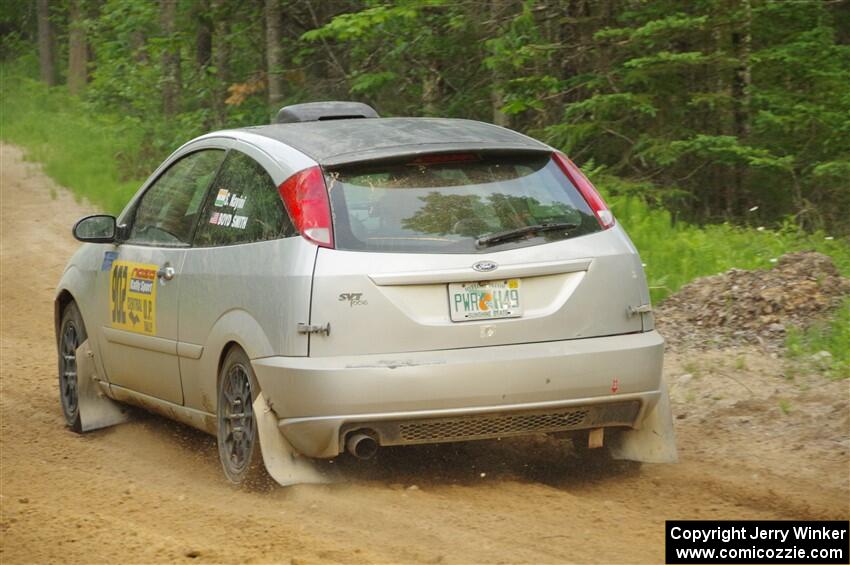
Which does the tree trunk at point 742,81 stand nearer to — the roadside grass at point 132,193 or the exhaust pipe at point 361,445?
the roadside grass at point 132,193

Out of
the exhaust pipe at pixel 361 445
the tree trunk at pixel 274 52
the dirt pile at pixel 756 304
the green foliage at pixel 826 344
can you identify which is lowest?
the exhaust pipe at pixel 361 445

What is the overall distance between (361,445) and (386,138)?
1446 millimetres

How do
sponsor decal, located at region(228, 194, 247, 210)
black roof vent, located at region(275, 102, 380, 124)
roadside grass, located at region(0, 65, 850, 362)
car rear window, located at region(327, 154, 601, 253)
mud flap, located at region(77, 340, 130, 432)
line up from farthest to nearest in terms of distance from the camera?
roadside grass, located at region(0, 65, 850, 362)
mud flap, located at region(77, 340, 130, 432)
black roof vent, located at region(275, 102, 380, 124)
sponsor decal, located at region(228, 194, 247, 210)
car rear window, located at region(327, 154, 601, 253)

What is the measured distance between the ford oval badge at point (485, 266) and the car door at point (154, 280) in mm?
1810

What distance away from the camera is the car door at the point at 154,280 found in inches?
261

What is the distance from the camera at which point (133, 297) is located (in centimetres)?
700

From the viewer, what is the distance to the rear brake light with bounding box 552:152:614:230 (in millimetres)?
5879

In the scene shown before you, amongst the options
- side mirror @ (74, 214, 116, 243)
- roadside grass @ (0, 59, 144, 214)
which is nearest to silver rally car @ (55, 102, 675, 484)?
side mirror @ (74, 214, 116, 243)

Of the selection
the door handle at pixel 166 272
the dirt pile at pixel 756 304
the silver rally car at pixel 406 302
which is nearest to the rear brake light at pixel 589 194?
the silver rally car at pixel 406 302

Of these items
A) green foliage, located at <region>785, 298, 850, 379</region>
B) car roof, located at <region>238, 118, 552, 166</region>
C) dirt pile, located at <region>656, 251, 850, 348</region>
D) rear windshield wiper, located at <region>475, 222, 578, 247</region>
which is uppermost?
car roof, located at <region>238, 118, 552, 166</region>

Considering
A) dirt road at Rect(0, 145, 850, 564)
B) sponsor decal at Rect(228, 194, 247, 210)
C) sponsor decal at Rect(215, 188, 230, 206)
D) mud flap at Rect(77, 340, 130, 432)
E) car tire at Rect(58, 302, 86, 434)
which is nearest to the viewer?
dirt road at Rect(0, 145, 850, 564)

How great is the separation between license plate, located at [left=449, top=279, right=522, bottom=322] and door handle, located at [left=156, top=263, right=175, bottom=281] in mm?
1877

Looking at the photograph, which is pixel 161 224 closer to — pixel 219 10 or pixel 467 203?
pixel 467 203

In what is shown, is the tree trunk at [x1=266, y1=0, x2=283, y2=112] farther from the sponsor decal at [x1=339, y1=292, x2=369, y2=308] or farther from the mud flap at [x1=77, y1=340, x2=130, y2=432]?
the sponsor decal at [x1=339, y1=292, x2=369, y2=308]
